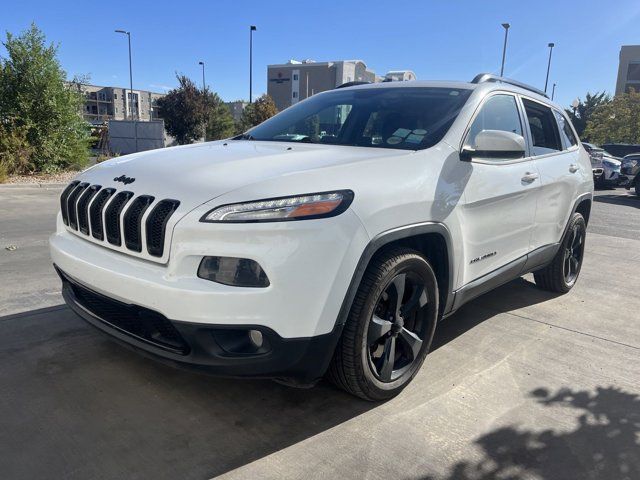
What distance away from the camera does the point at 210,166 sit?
2611 millimetres

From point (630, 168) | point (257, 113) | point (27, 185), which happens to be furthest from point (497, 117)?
point (257, 113)

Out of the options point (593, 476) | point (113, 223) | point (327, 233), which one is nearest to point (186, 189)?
point (113, 223)

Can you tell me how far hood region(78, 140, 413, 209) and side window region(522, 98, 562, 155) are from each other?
176cm

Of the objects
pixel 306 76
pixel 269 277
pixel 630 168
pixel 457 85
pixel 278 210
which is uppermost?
pixel 306 76

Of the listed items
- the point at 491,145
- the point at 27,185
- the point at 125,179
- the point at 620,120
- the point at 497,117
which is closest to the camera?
the point at 125,179

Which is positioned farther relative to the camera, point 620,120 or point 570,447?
point 620,120

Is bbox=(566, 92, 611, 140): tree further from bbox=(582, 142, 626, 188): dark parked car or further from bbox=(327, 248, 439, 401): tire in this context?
bbox=(327, 248, 439, 401): tire

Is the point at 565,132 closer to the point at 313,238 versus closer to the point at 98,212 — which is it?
the point at 313,238

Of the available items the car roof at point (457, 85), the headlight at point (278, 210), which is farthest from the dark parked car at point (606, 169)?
the headlight at point (278, 210)

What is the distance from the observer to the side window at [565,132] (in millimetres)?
4770

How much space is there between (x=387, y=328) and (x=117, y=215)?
Answer: 1.47 meters

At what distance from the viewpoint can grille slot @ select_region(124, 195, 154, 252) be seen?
2396mm

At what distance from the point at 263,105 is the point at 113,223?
35.7m

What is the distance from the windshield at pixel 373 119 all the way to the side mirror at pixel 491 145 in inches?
7.7
